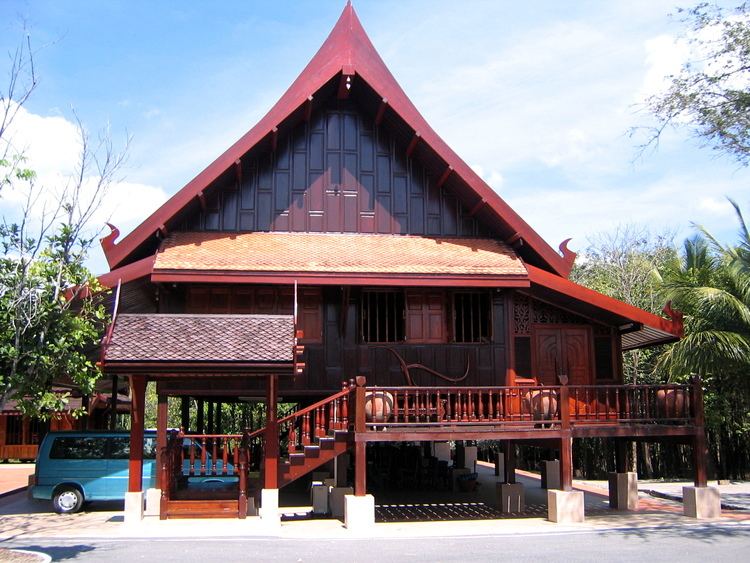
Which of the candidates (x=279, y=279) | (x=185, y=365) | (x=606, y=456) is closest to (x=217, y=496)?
(x=185, y=365)

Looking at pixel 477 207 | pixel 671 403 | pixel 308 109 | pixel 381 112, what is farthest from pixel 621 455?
pixel 308 109

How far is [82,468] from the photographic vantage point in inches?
642

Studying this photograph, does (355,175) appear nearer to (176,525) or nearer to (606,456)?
(176,525)

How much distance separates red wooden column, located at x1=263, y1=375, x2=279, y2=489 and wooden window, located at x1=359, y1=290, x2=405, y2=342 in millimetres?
2873

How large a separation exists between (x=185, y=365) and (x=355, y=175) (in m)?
6.21

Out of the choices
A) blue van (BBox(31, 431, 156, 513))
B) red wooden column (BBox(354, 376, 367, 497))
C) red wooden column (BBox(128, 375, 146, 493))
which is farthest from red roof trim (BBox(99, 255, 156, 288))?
red wooden column (BBox(354, 376, 367, 497))

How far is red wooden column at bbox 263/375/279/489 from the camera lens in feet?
43.1

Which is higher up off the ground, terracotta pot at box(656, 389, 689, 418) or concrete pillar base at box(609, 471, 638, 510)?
terracotta pot at box(656, 389, 689, 418)

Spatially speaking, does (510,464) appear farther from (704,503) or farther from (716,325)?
(716,325)

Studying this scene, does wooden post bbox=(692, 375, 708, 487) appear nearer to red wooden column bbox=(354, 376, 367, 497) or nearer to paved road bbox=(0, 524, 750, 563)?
paved road bbox=(0, 524, 750, 563)

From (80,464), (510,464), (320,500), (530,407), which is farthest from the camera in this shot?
(510,464)

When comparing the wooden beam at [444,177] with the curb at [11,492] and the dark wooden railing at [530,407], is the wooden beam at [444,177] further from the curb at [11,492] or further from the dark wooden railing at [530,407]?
the curb at [11,492]

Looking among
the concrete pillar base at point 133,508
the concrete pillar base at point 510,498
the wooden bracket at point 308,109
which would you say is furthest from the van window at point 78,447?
the concrete pillar base at point 510,498

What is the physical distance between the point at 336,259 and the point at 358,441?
368 centimetres
